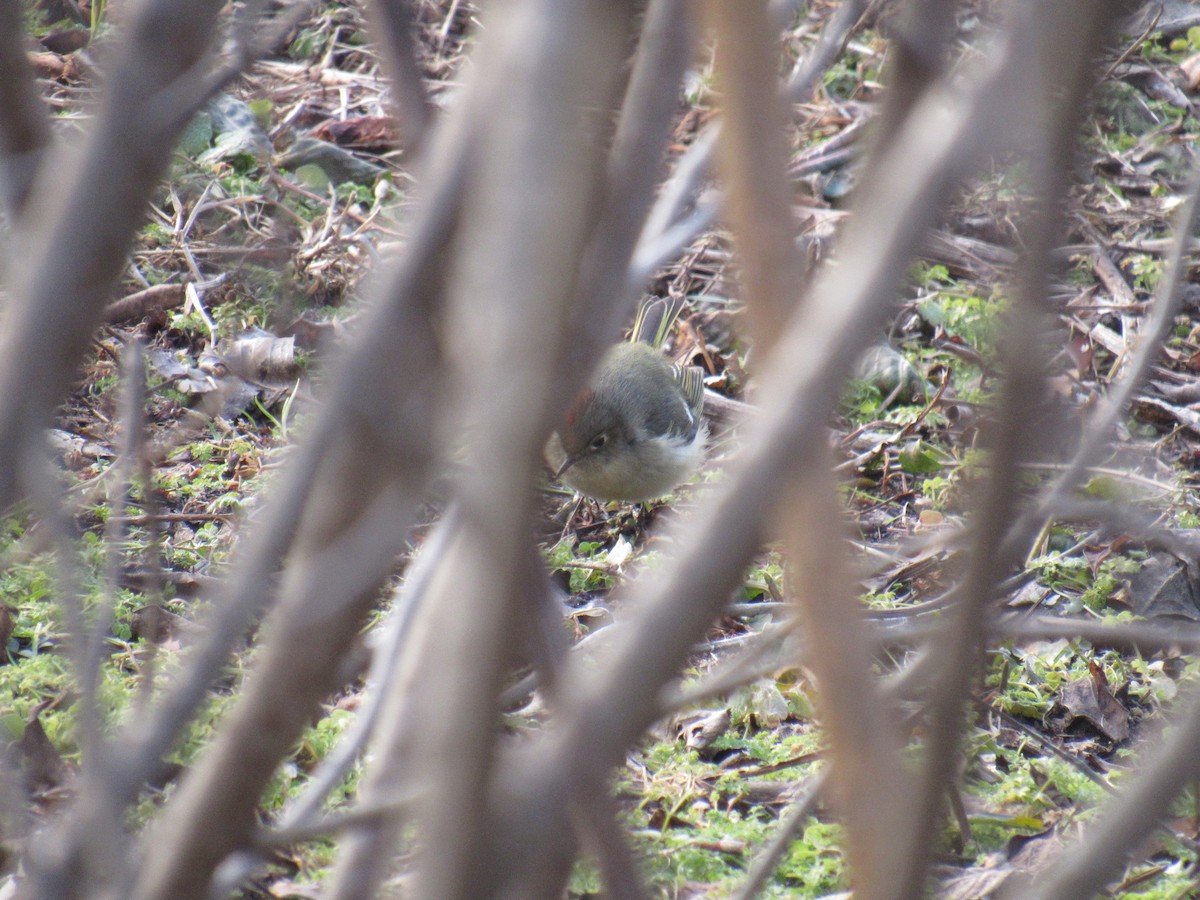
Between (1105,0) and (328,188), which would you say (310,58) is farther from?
(1105,0)

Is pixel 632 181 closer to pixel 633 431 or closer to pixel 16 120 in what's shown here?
pixel 16 120

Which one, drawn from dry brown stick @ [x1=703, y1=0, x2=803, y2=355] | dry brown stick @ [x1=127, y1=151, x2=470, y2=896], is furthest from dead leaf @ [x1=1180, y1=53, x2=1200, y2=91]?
dry brown stick @ [x1=127, y1=151, x2=470, y2=896]

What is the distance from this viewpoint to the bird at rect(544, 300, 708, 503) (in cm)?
500

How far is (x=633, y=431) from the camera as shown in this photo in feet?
16.8

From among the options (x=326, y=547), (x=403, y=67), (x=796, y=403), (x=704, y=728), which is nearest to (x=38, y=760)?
(x=704, y=728)

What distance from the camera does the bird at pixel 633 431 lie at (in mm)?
5000

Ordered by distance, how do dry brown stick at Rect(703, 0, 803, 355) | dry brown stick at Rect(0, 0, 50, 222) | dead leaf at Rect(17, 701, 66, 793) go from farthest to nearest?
dead leaf at Rect(17, 701, 66, 793), dry brown stick at Rect(0, 0, 50, 222), dry brown stick at Rect(703, 0, 803, 355)

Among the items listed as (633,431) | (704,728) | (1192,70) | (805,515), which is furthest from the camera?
(1192,70)

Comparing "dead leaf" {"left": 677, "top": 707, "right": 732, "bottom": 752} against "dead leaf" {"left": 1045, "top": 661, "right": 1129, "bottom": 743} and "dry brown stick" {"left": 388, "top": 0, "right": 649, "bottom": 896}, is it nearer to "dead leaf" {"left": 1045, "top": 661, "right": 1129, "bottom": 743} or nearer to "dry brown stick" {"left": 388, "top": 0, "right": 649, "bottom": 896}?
"dead leaf" {"left": 1045, "top": 661, "right": 1129, "bottom": 743}

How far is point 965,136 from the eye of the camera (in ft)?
2.96

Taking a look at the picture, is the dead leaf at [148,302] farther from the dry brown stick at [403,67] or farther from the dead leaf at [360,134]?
the dry brown stick at [403,67]

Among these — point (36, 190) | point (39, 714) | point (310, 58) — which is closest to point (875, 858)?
point (36, 190)

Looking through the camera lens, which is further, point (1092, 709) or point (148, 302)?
point (148, 302)

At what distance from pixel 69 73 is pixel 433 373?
18.1 feet
